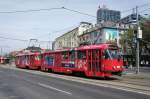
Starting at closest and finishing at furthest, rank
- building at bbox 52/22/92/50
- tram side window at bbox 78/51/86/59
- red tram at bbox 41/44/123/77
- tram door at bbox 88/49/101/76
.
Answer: red tram at bbox 41/44/123/77 → tram door at bbox 88/49/101/76 → tram side window at bbox 78/51/86/59 → building at bbox 52/22/92/50

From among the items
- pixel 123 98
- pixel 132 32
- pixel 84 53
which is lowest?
pixel 123 98

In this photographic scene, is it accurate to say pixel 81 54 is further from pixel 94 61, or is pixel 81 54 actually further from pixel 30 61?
pixel 30 61

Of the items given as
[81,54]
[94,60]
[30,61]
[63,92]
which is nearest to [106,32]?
[30,61]

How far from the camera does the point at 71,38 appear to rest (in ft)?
382

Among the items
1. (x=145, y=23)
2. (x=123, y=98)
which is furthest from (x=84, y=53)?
(x=145, y=23)

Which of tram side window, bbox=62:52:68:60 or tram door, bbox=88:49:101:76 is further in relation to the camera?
tram side window, bbox=62:52:68:60

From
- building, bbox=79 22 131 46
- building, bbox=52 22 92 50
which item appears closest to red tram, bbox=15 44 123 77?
building, bbox=79 22 131 46

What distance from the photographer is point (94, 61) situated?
30.6 meters

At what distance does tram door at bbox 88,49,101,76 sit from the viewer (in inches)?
1176

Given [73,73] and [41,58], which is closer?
[73,73]

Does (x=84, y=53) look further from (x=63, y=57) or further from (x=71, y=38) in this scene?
(x=71, y=38)

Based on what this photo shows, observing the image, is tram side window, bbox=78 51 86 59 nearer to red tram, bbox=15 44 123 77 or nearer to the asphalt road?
red tram, bbox=15 44 123 77

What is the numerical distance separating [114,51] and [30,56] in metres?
32.7

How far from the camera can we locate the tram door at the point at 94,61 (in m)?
29.9
